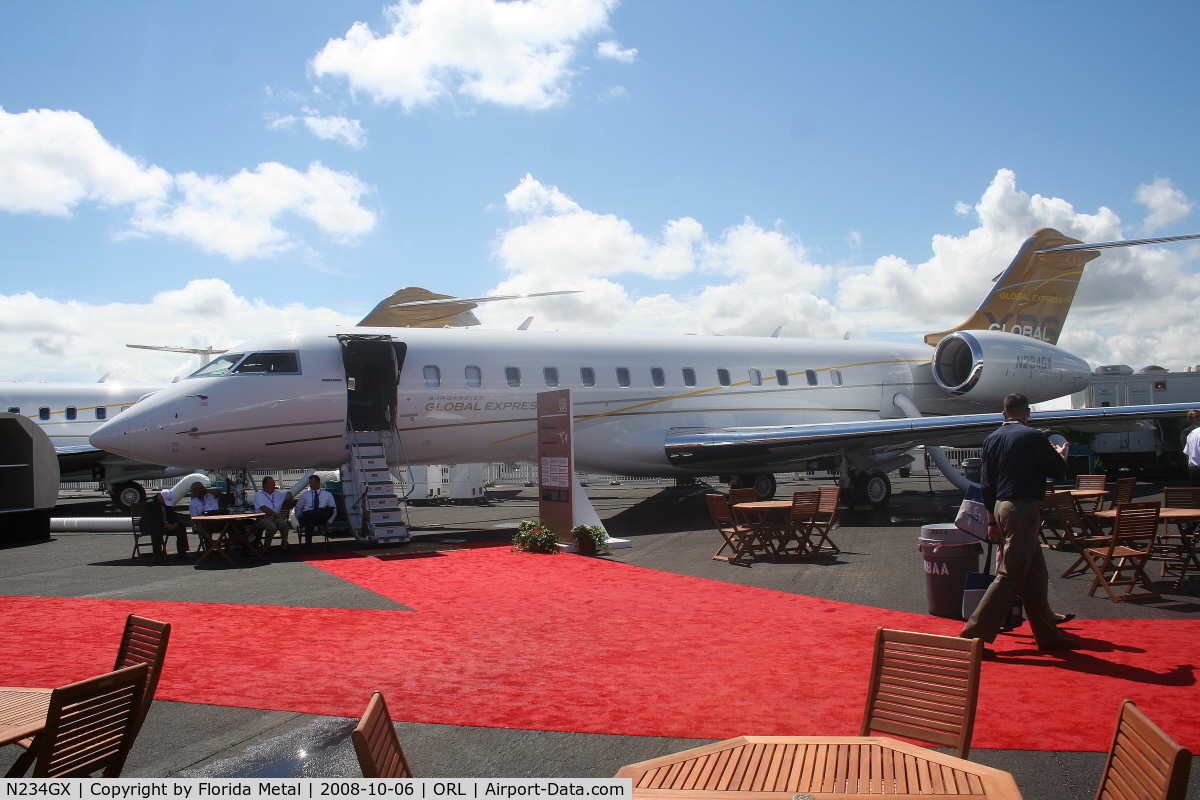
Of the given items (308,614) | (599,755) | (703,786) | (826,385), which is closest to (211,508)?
(308,614)

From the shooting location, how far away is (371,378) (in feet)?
49.3

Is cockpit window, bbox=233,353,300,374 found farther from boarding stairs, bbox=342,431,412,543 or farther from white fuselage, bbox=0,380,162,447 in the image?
white fuselage, bbox=0,380,162,447

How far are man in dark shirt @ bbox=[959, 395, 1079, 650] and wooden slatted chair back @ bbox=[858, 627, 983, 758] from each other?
2.78 m

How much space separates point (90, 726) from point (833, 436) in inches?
560

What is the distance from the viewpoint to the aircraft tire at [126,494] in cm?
2223

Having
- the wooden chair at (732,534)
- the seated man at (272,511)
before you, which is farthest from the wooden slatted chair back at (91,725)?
the seated man at (272,511)

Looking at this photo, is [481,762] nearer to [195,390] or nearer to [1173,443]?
[195,390]

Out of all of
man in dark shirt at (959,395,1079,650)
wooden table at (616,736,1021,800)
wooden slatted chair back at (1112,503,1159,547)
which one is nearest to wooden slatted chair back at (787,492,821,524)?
wooden slatted chair back at (1112,503,1159,547)

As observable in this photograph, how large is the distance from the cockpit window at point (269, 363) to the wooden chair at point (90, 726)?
34.7 ft

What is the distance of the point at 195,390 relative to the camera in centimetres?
1315

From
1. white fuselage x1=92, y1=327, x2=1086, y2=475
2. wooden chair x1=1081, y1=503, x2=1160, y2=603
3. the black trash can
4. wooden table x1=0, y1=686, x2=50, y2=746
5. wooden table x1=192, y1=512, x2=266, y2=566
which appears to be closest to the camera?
wooden table x1=0, y1=686, x2=50, y2=746

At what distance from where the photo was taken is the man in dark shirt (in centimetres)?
608

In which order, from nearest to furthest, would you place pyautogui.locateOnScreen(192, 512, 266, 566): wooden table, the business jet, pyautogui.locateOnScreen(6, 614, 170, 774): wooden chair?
pyautogui.locateOnScreen(6, 614, 170, 774): wooden chair → pyautogui.locateOnScreen(192, 512, 266, 566): wooden table → the business jet

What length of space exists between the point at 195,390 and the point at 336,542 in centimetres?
329
